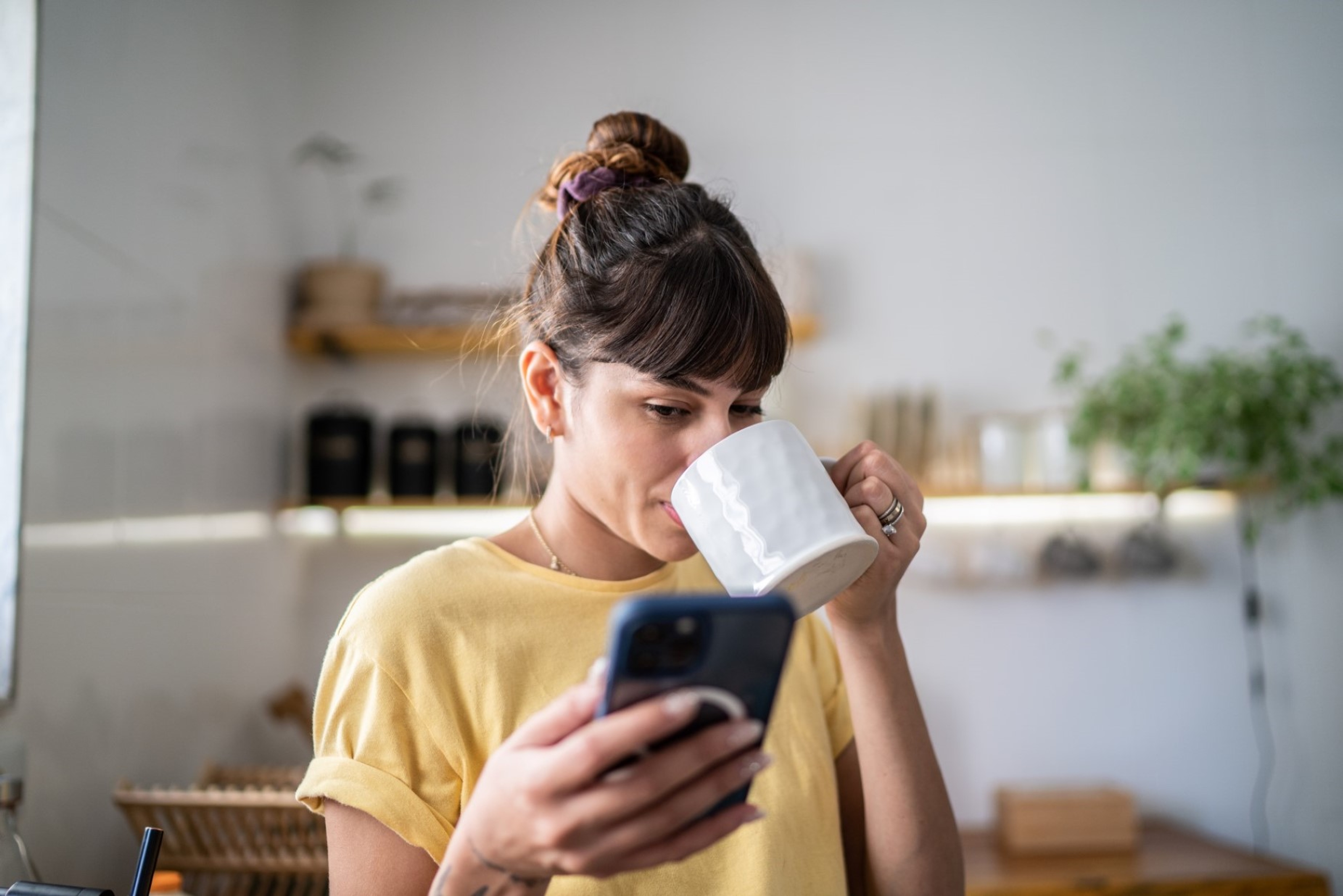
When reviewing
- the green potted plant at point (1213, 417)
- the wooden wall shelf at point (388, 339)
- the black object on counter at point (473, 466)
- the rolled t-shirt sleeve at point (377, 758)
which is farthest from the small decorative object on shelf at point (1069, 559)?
the rolled t-shirt sleeve at point (377, 758)

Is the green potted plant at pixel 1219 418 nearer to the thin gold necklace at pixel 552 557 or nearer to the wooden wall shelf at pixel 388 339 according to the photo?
the wooden wall shelf at pixel 388 339

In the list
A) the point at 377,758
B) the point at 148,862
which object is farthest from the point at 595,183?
the point at 148,862

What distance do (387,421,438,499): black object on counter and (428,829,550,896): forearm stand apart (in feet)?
7.05

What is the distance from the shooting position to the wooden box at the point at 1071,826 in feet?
7.90

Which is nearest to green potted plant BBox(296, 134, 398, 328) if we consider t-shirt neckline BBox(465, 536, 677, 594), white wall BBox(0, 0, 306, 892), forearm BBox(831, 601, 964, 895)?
white wall BBox(0, 0, 306, 892)

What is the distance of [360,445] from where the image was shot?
2.68m

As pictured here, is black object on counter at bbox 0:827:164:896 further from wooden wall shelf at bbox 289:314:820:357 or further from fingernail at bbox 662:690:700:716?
wooden wall shelf at bbox 289:314:820:357

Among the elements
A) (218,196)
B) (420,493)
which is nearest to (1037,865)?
(420,493)

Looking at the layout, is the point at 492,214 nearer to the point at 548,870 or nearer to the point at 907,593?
the point at 907,593

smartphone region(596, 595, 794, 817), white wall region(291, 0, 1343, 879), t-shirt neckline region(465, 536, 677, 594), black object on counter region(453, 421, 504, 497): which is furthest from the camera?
white wall region(291, 0, 1343, 879)

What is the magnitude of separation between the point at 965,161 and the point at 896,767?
8.34 ft

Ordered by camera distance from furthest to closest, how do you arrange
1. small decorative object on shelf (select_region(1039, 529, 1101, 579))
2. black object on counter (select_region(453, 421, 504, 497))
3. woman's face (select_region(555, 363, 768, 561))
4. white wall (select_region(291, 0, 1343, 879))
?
1. white wall (select_region(291, 0, 1343, 879))
2. small decorative object on shelf (select_region(1039, 529, 1101, 579))
3. black object on counter (select_region(453, 421, 504, 497))
4. woman's face (select_region(555, 363, 768, 561))

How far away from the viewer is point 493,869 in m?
0.56

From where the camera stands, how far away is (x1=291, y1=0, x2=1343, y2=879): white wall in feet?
9.59
